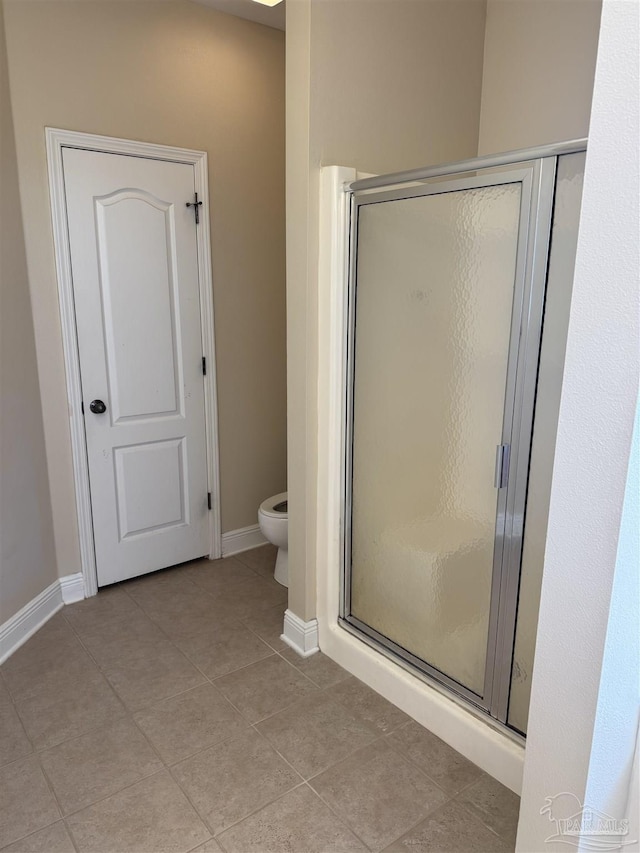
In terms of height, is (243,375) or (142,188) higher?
(142,188)

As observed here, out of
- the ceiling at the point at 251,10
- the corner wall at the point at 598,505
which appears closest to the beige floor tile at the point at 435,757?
the corner wall at the point at 598,505

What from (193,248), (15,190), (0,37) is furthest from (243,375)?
(0,37)

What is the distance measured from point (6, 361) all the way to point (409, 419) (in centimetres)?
165

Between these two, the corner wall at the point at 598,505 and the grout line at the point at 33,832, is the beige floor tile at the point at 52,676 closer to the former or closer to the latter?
the grout line at the point at 33,832

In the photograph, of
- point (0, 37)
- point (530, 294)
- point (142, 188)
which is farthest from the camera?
point (142, 188)

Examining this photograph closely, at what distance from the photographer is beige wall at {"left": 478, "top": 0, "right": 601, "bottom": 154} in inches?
91.7

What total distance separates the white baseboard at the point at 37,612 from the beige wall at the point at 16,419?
39mm

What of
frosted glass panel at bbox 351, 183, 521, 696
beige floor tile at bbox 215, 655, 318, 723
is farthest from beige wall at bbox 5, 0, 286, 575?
frosted glass panel at bbox 351, 183, 521, 696

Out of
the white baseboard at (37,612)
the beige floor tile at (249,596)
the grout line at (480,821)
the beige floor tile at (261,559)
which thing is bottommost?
the grout line at (480,821)

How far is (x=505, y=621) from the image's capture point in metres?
1.81

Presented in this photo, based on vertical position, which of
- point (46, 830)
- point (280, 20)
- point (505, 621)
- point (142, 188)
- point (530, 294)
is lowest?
point (46, 830)

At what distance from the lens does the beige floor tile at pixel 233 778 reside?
5.72 ft

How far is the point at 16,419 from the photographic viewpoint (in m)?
2.50

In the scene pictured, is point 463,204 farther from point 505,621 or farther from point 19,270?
point 19,270
